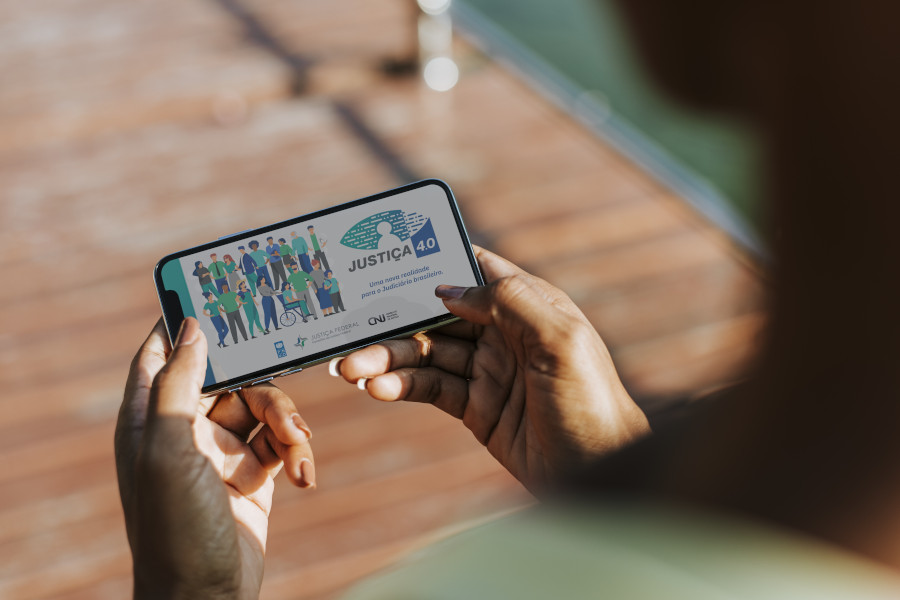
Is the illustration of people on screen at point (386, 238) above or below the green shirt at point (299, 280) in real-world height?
above

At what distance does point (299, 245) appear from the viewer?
4.06 feet

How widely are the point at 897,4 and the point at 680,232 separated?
222 cm

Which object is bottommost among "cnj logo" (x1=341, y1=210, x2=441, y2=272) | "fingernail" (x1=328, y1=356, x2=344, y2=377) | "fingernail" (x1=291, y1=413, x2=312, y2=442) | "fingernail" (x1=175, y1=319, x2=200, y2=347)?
"fingernail" (x1=291, y1=413, x2=312, y2=442)

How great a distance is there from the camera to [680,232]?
8.04ft

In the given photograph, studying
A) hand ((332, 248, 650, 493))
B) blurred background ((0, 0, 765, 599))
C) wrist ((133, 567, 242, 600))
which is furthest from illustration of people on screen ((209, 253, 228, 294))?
blurred background ((0, 0, 765, 599))

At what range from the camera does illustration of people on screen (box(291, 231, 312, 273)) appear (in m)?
1.23

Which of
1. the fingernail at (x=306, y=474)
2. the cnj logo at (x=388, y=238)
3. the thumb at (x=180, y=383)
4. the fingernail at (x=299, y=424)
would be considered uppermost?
the cnj logo at (x=388, y=238)

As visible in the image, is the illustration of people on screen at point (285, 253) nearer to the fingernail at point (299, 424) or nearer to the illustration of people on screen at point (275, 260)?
the illustration of people on screen at point (275, 260)

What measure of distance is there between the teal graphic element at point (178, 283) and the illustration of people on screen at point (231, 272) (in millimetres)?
61

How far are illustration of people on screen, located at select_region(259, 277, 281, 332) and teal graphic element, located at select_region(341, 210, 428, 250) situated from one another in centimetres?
13

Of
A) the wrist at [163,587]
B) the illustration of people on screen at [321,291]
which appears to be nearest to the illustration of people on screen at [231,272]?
the illustration of people on screen at [321,291]

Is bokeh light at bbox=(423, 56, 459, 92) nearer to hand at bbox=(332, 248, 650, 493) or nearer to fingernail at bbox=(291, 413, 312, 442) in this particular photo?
hand at bbox=(332, 248, 650, 493)

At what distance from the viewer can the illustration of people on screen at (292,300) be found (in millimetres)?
1222

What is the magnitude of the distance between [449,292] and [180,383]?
0.39 m
